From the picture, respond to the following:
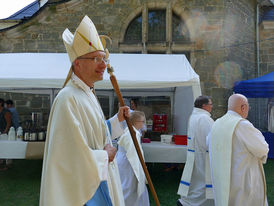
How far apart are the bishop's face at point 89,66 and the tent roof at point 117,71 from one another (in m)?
3.40

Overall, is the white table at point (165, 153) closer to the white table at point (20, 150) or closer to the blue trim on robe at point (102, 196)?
the white table at point (20, 150)

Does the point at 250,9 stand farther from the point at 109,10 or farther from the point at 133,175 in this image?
the point at 133,175

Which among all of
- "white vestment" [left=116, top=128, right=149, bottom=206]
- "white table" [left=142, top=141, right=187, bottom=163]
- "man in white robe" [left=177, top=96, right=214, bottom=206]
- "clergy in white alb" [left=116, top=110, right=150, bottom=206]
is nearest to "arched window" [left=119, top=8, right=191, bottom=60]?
"white table" [left=142, top=141, right=187, bottom=163]

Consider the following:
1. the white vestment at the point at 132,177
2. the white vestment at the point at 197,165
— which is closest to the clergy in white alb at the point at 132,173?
the white vestment at the point at 132,177

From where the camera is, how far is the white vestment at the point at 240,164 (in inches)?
120

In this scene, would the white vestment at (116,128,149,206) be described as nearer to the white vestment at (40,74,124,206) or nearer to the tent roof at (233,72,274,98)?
the white vestment at (40,74,124,206)

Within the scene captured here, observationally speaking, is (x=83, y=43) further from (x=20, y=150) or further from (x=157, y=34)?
(x=157, y=34)

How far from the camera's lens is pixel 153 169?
7.26m

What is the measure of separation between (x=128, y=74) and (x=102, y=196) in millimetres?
4110

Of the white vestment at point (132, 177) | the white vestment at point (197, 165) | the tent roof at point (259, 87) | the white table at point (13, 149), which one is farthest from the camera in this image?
the tent roof at point (259, 87)

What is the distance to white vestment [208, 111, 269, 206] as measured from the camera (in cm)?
305

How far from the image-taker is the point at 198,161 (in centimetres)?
431

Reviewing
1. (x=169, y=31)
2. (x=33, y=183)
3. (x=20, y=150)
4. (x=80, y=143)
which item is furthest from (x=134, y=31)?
(x=80, y=143)

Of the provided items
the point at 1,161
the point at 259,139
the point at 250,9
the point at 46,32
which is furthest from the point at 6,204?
the point at 250,9
